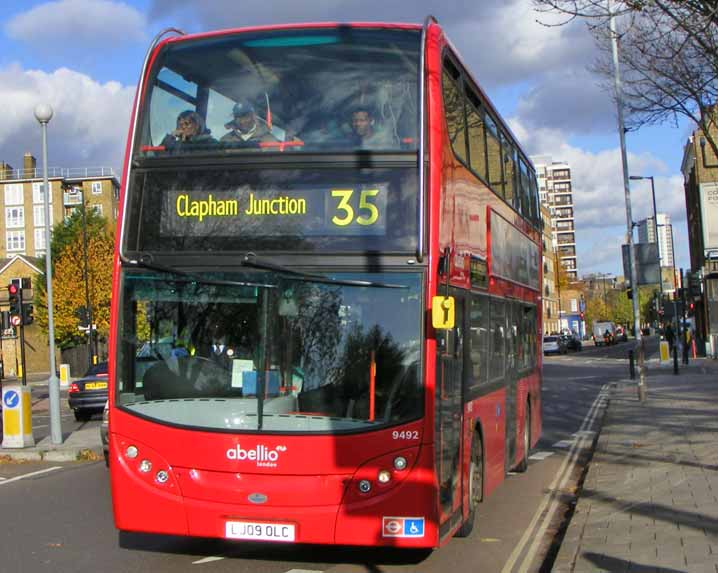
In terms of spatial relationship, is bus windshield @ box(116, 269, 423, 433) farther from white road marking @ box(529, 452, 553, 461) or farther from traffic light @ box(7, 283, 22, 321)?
traffic light @ box(7, 283, 22, 321)

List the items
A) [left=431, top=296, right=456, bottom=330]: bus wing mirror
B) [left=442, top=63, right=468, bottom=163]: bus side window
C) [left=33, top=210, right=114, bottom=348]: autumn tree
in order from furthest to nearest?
1. [left=33, top=210, right=114, bottom=348]: autumn tree
2. [left=442, top=63, right=468, bottom=163]: bus side window
3. [left=431, top=296, right=456, bottom=330]: bus wing mirror

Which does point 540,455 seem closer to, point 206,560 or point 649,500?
point 649,500

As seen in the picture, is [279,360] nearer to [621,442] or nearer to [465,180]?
[465,180]

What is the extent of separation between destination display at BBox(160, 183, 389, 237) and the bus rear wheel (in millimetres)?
2708

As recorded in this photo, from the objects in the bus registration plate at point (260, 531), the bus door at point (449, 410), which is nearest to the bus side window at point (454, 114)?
the bus door at point (449, 410)

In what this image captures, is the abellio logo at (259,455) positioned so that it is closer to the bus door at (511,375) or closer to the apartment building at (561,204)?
the bus door at (511,375)

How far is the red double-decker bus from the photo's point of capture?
6980 millimetres

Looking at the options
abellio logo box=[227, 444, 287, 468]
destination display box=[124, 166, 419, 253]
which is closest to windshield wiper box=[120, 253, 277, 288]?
destination display box=[124, 166, 419, 253]

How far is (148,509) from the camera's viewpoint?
729 centimetres

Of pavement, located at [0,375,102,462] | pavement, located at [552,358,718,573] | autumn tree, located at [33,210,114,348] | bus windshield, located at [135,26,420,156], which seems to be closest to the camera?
pavement, located at [552,358,718,573]

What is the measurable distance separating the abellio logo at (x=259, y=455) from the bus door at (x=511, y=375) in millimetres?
4511

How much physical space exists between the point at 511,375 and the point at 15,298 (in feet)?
50.8

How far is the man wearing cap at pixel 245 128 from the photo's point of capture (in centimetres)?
753

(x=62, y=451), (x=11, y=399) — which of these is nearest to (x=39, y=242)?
(x=11, y=399)
